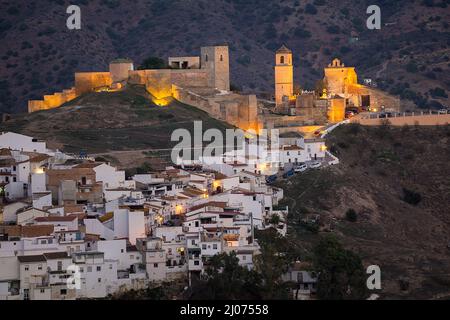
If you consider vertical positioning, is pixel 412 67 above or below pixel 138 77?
above

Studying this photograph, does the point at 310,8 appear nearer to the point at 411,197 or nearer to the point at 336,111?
the point at 336,111

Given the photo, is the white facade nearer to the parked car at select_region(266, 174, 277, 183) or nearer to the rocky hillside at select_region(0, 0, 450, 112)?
the parked car at select_region(266, 174, 277, 183)

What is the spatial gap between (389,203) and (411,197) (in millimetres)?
Result: 2509

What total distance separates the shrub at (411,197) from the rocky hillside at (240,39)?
117 feet

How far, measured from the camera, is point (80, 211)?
5225cm

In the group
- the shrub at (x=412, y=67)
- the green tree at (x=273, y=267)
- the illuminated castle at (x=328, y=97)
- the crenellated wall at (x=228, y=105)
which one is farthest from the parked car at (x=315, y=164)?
the shrub at (x=412, y=67)

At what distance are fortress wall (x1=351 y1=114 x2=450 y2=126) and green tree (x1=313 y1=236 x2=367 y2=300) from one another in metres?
24.9

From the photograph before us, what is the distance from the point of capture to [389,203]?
211ft

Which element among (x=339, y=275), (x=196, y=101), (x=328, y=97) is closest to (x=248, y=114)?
(x=196, y=101)

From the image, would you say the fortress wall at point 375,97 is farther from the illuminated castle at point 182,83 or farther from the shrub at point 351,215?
the shrub at point 351,215

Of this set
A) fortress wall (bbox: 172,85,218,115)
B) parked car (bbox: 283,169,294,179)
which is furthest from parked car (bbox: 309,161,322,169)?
fortress wall (bbox: 172,85,218,115)

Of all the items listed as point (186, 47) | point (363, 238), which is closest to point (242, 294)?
point (363, 238)
